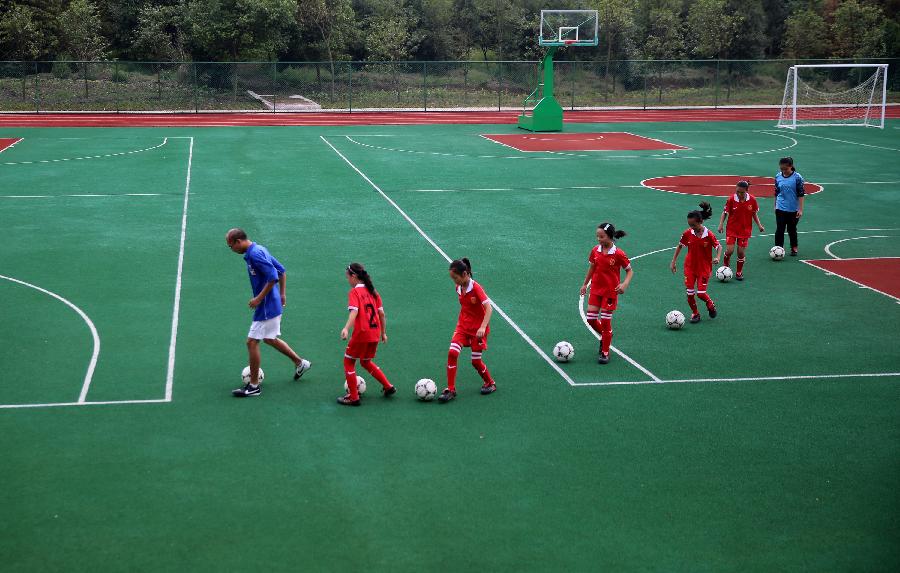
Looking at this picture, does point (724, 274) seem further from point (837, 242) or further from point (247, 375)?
point (247, 375)

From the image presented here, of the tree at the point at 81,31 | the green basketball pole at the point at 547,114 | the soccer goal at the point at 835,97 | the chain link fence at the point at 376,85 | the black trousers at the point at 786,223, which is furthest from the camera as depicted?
the tree at the point at 81,31

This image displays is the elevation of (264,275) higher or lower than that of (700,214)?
lower

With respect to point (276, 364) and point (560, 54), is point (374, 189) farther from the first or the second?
point (560, 54)

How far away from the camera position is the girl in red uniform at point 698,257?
1495cm

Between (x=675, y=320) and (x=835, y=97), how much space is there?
162 ft

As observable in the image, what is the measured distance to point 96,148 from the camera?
120ft

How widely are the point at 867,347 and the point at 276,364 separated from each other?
322 inches

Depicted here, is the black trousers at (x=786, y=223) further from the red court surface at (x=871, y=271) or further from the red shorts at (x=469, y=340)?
the red shorts at (x=469, y=340)

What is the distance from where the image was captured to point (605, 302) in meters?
13.3

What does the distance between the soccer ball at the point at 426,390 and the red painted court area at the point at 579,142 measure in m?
25.8

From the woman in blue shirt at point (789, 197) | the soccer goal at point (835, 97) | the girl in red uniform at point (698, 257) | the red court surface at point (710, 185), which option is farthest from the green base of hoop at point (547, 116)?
the girl in red uniform at point (698, 257)

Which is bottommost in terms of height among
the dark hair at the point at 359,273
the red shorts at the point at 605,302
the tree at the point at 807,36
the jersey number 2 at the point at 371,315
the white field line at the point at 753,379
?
the white field line at the point at 753,379

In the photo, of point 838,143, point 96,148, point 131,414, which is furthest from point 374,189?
point 838,143

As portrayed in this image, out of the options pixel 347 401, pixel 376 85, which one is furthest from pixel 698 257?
pixel 376 85
